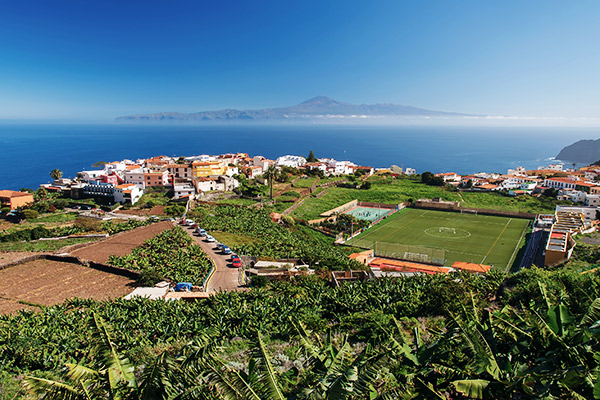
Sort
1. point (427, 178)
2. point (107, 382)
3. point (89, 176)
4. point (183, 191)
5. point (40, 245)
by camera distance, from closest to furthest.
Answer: point (107, 382), point (40, 245), point (183, 191), point (89, 176), point (427, 178)

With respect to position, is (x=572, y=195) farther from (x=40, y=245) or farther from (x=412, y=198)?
(x=40, y=245)

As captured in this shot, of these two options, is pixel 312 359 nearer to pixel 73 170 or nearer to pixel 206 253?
pixel 206 253

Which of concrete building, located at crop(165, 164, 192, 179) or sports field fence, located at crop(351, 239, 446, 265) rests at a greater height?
concrete building, located at crop(165, 164, 192, 179)

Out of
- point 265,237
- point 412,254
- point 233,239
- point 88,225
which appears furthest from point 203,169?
point 412,254

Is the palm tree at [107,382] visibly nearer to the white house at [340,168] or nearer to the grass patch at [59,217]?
the grass patch at [59,217]

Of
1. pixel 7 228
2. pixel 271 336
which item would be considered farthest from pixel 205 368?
pixel 7 228

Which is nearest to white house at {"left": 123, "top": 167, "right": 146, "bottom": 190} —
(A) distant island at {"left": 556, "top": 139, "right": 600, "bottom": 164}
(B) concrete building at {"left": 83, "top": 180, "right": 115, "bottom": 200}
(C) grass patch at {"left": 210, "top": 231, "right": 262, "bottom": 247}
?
(B) concrete building at {"left": 83, "top": 180, "right": 115, "bottom": 200}

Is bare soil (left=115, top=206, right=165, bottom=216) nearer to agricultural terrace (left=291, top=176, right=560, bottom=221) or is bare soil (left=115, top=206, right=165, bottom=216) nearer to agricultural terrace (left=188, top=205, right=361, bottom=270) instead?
agricultural terrace (left=188, top=205, right=361, bottom=270)
